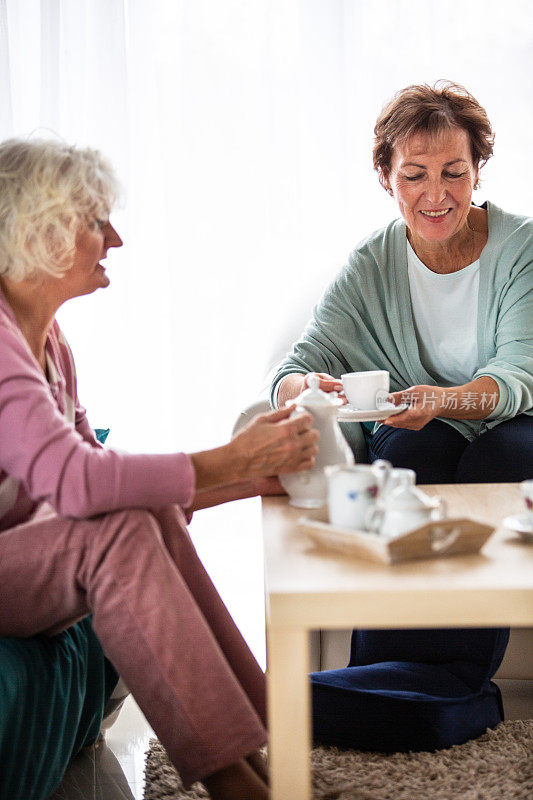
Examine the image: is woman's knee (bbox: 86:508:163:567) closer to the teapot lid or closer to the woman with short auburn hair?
the teapot lid

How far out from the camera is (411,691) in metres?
1.65

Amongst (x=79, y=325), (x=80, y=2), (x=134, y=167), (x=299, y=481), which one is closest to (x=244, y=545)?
(x=79, y=325)

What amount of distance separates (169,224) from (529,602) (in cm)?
241

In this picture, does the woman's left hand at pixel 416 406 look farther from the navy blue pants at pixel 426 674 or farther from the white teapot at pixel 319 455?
the white teapot at pixel 319 455

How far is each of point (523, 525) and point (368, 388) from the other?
21.4 inches

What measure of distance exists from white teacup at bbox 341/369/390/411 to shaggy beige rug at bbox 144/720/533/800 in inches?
24.5

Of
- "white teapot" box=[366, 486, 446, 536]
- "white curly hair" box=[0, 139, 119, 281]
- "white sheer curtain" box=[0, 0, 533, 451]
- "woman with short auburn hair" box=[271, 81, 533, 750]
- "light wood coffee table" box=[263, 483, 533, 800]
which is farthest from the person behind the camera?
"white sheer curtain" box=[0, 0, 533, 451]

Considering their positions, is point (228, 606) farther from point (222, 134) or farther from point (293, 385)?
point (222, 134)

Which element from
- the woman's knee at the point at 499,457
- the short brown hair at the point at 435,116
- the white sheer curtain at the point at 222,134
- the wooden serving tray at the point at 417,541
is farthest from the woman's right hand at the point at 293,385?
the white sheer curtain at the point at 222,134

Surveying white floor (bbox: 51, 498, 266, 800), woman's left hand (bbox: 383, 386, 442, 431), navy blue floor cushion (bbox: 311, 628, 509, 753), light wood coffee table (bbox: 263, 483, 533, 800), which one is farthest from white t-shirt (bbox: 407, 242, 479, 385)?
light wood coffee table (bbox: 263, 483, 533, 800)

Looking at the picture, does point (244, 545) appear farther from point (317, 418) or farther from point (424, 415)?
point (317, 418)

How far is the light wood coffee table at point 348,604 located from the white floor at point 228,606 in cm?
55

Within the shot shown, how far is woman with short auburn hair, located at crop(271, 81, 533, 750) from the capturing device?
1.69 meters

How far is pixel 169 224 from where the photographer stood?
10.5 feet
